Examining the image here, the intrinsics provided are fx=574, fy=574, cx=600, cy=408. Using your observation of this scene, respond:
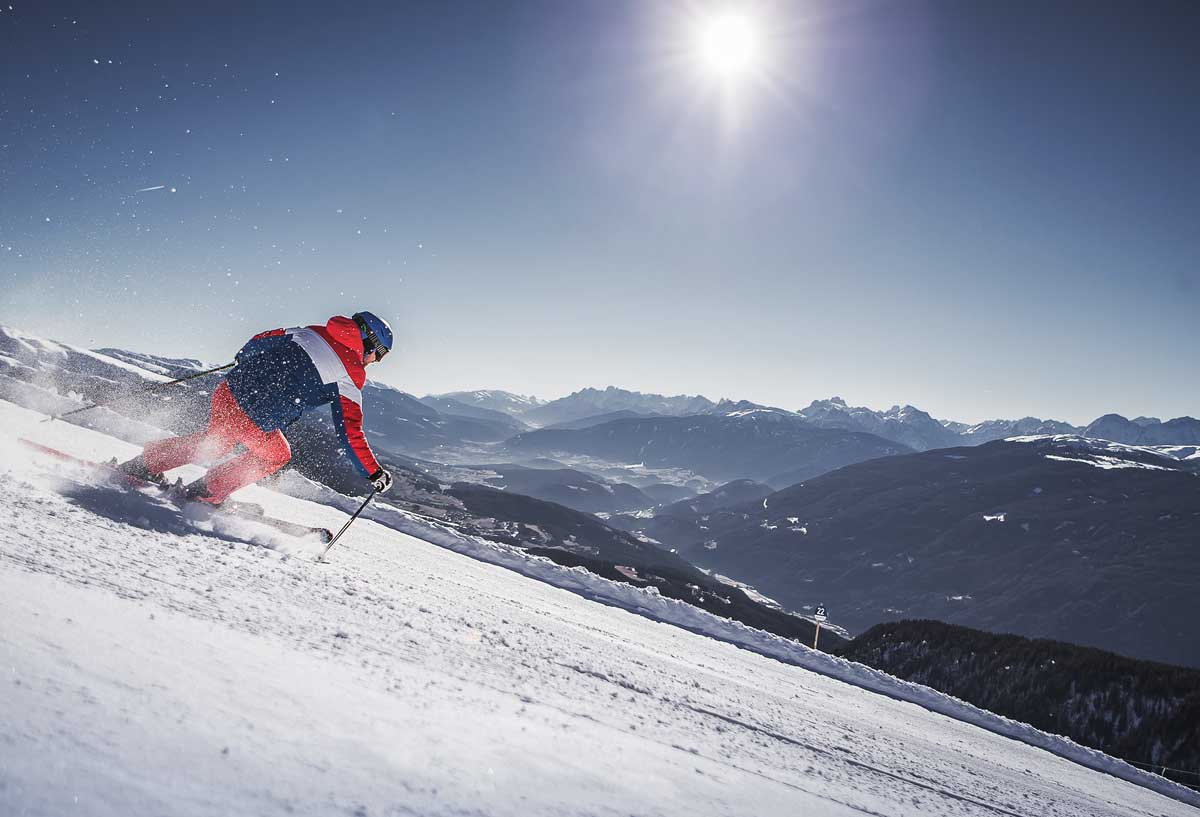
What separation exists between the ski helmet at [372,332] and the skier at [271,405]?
0.19 ft

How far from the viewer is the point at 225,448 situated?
624 centimetres

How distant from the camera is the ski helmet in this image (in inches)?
250

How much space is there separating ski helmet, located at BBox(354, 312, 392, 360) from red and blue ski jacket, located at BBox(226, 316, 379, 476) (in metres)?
0.25

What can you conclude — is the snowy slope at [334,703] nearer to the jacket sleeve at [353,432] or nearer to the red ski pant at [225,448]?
the red ski pant at [225,448]

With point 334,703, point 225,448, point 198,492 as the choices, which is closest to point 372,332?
point 225,448

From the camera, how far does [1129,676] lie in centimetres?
4822

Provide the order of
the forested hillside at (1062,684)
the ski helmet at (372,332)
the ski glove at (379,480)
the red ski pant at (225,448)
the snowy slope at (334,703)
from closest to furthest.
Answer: the snowy slope at (334,703) → the ski glove at (379,480) → the red ski pant at (225,448) → the ski helmet at (372,332) → the forested hillside at (1062,684)

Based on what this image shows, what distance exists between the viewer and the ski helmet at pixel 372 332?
20.8 ft

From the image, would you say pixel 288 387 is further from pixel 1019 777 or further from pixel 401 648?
pixel 1019 777

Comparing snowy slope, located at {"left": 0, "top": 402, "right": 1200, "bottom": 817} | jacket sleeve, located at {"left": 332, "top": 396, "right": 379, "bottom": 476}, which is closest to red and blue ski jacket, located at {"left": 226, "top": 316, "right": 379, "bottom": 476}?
Result: jacket sleeve, located at {"left": 332, "top": 396, "right": 379, "bottom": 476}

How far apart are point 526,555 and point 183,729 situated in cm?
1343

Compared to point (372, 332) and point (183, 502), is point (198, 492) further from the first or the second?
point (372, 332)

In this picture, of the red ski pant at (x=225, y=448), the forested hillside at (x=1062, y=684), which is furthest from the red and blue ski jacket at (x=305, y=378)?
the forested hillside at (x=1062, y=684)

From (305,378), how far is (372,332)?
0.88m
